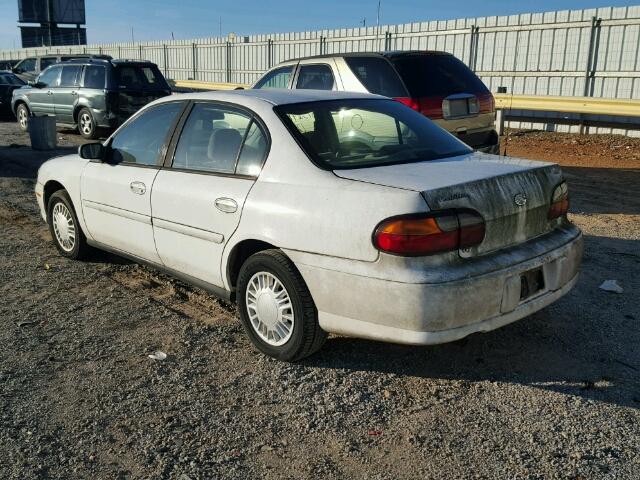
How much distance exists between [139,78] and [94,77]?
999 mm

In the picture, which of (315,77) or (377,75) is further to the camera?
(315,77)

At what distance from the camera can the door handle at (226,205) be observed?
3.99m

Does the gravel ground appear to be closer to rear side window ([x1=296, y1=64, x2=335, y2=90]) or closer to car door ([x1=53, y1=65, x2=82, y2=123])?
rear side window ([x1=296, y1=64, x2=335, y2=90])

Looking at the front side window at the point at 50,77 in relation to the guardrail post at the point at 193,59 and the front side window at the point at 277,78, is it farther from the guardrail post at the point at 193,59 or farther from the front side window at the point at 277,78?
the guardrail post at the point at 193,59

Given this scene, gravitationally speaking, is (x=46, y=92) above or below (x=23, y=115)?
above

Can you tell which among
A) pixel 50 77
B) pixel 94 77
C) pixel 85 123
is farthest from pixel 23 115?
pixel 94 77

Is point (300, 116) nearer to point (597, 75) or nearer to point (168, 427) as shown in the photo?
point (168, 427)

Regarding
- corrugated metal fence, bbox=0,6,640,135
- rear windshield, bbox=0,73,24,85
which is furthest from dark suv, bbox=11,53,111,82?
corrugated metal fence, bbox=0,6,640,135

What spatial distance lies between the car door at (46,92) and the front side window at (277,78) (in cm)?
850

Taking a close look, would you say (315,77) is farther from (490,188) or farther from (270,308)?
(490,188)

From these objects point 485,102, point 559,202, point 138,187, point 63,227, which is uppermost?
point 485,102

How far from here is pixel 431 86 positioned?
306 inches

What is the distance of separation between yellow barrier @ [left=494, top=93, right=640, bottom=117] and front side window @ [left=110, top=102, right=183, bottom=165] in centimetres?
717

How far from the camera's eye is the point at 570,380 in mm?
3693
